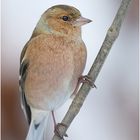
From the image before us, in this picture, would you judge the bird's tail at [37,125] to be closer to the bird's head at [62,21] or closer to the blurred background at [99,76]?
the blurred background at [99,76]

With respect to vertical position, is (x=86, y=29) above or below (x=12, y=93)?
above

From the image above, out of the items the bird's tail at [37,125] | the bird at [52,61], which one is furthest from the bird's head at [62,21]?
the bird's tail at [37,125]

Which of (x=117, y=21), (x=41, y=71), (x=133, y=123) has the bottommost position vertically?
(x=133, y=123)

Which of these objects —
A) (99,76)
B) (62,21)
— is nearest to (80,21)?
(62,21)

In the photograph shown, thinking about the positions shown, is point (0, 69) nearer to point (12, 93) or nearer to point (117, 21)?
point (12, 93)

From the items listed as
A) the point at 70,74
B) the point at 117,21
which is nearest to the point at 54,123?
the point at 70,74

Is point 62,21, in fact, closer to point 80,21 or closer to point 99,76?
point 80,21

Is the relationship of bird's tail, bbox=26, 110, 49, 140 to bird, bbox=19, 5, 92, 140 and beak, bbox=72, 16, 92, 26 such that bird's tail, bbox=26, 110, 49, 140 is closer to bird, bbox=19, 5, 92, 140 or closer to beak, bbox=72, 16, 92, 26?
bird, bbox=19, 5, 92, 140

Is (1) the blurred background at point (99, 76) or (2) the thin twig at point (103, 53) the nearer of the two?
(2) the thin twig at point (103, 53)

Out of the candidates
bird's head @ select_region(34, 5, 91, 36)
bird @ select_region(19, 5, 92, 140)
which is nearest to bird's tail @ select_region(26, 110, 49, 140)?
bird @ select_region(19, 5, 92, 140)
